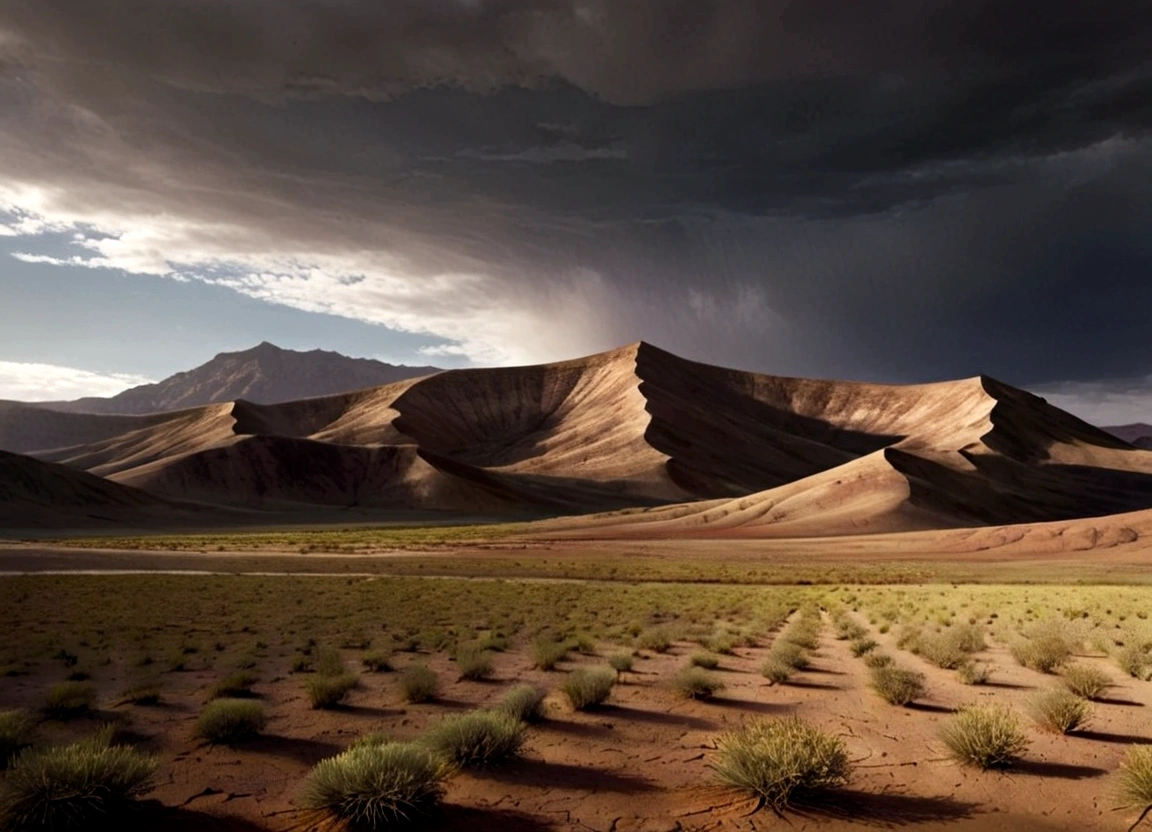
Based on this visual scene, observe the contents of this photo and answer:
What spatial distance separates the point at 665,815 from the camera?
8.30 metres

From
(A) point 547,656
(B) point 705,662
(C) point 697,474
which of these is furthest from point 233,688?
(C) point 697,474

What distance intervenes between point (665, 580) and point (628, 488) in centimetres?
10832

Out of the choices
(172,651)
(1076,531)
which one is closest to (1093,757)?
(172,651)

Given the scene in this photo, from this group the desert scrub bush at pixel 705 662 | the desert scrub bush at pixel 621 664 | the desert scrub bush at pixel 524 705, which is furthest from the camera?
the desert scrub bush at pixel 705 662

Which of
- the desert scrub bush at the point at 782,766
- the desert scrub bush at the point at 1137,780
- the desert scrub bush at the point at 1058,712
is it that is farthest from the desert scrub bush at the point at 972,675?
the desert scrub bush at the point at 782,766

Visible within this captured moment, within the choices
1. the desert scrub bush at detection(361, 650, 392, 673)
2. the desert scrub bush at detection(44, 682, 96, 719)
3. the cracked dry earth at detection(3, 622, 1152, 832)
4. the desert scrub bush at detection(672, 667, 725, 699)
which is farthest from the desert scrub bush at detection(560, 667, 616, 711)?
the desert scrub bush at detection(44, 682, 96, 719)

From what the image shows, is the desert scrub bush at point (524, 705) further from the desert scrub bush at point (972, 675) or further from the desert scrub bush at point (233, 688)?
the desert scrub bush at point (972, 675)

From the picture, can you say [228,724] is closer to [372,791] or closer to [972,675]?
[372,791]

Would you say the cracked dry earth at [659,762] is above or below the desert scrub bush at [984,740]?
below

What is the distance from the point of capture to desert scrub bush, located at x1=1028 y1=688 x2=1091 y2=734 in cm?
1109

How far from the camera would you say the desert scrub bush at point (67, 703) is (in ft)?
40.5

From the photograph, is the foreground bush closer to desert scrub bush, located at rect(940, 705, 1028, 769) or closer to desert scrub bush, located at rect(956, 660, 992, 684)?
desert scrub bush, located at rect(940, 705, 1028, 769)

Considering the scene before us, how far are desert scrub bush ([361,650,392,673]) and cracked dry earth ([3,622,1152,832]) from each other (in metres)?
1.63

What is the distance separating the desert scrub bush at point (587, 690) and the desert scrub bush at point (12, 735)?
25.7 feet
